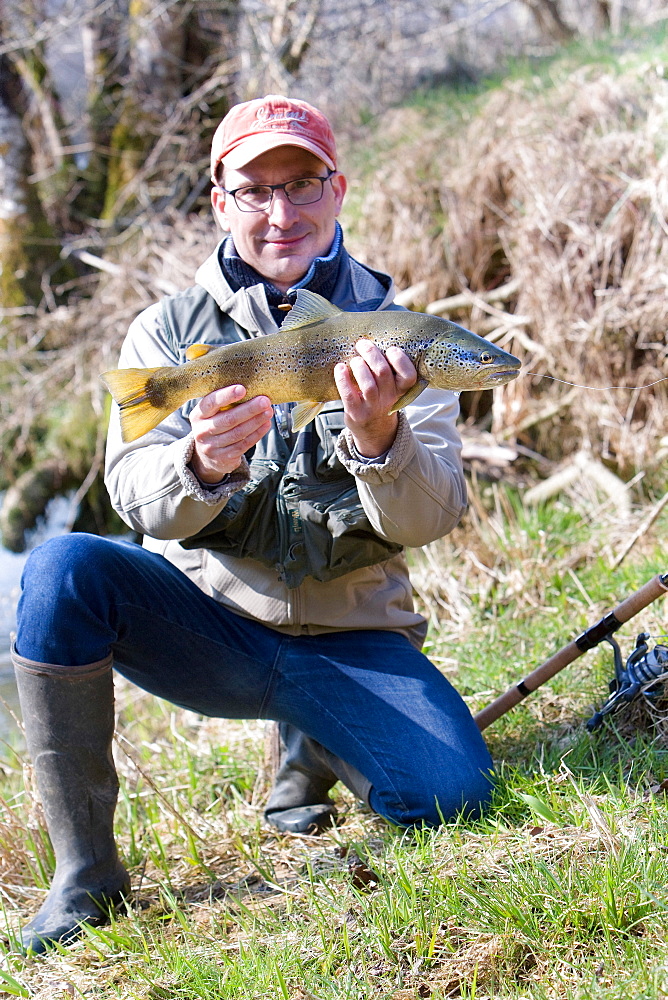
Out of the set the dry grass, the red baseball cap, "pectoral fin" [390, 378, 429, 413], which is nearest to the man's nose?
the red baseball cap

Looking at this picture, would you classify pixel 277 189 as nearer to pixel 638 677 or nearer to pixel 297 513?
pixel 297 513

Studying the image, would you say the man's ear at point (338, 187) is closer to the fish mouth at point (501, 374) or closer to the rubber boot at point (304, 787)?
the fish mouth at point (501, 374)

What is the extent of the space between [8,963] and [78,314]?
7.23 metres

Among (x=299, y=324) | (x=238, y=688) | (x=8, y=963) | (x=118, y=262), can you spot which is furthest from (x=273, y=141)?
(x=118, y=262)

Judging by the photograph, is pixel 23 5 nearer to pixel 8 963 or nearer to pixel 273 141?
pixel 273 141

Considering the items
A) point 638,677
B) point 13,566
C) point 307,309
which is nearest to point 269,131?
point 307,309

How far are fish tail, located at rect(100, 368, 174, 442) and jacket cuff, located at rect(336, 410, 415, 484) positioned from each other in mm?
500

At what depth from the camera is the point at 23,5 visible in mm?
9328

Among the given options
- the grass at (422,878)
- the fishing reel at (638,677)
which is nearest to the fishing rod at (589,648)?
the fishing reel at (638,677)

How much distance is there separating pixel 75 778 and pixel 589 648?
162 cm

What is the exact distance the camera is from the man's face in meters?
2.94

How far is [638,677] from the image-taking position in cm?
283

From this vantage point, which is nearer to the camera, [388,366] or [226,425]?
[388,366]

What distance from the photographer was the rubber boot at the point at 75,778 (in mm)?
2611
